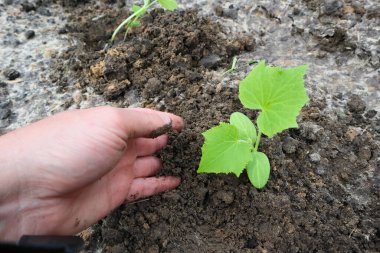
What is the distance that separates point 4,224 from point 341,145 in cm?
171

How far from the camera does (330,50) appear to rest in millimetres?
2766

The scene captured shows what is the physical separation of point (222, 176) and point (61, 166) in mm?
775

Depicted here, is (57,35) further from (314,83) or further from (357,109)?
(357,109)

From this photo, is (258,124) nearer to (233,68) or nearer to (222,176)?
(222,176)

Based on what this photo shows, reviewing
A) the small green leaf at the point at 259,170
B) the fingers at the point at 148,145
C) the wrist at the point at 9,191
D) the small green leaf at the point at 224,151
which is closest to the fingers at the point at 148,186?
the fingers at the point at 148,145

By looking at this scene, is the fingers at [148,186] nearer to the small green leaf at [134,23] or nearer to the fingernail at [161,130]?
the fingernail at [161,130]

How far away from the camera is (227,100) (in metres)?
2.40

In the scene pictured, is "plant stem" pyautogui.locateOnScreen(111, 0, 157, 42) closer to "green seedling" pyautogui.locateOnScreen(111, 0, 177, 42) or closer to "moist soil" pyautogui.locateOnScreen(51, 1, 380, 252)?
"green seedling" pyautogui.locateOnScreen(111, 0, 177, 42)

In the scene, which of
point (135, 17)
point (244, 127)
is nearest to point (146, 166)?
point (244, 127)

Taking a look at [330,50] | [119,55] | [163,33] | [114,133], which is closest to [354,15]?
[330,50]

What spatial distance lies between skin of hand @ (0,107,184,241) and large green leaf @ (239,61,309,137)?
498 mm

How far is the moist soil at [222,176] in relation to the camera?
75.9 inches

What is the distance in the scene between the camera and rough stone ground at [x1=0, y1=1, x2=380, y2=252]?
1.95m

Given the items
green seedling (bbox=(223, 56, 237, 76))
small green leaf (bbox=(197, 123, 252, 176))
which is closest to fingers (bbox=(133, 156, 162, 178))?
small green leaf (bbox=(197, 123, 252, 176))
